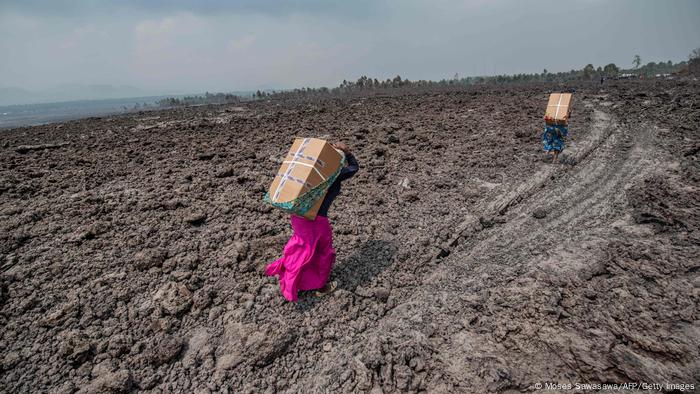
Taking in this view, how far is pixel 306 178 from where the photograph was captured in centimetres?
298

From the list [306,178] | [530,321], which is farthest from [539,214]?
[306,178]

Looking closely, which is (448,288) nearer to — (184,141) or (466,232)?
(466,232)

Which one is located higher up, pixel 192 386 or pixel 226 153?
pixel 226 153

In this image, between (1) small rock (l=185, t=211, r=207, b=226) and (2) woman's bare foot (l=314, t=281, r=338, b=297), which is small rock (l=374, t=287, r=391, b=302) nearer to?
(2) woman's bare foot (l=314, t=281, r=338, b=297)

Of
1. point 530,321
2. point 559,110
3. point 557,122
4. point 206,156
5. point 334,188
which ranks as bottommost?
point 530,321

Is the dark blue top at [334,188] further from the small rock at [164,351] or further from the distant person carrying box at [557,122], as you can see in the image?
the distant person carrying box at [557,122]

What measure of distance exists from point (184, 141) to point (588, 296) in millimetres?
11644

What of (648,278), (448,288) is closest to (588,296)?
(648,278)

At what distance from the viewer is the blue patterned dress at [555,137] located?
7184 mm

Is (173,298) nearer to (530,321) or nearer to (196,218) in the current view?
(196,218)

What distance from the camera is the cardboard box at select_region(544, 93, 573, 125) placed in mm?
7109

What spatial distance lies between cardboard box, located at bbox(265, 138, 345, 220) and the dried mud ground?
122 centimetres

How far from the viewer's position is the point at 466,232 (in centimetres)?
476

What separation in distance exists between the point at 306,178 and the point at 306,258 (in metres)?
0.95
